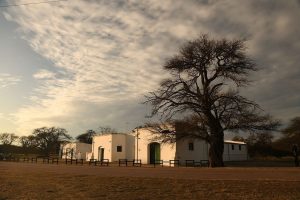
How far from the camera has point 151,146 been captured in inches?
1555

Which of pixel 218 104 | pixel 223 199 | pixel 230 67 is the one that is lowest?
pixel 223 199

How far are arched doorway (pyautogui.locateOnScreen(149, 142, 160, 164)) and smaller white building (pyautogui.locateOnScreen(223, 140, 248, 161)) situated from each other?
55.2 ft

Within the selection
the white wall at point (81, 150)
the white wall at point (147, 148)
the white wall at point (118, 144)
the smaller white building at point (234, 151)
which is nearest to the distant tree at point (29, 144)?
the white wall at point (81, 150)

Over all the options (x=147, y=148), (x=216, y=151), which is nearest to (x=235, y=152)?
(x=147, y=148)

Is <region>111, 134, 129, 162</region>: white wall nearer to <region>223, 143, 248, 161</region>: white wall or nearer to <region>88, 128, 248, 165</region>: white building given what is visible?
<region>88, 128, 248, 165</region>: white building

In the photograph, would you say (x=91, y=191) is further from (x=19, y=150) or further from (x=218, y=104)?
(x=19, y=150)

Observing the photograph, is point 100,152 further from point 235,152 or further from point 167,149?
point 235,152

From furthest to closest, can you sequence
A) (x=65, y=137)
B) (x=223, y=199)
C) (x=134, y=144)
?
(x=65, y=137) < (x=134, y=144) < (x=223, y=199)

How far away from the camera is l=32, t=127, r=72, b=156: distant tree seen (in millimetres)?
84625

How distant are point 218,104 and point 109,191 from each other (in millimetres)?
18715

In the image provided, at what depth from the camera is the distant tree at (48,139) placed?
84.6m

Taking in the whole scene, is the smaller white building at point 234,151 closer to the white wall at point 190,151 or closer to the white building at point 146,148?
the white building at point 146,148

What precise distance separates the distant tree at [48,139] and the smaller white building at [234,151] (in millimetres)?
44676

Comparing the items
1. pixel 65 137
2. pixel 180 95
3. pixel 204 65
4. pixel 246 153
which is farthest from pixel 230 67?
pixel 65 137
